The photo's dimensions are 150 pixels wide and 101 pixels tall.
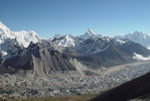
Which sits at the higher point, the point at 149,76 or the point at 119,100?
the point at 149,76

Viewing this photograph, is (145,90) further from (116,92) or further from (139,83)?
(116,92)

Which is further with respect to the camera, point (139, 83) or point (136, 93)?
point (139, 83)

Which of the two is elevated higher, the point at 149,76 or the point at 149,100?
the point at 149,76

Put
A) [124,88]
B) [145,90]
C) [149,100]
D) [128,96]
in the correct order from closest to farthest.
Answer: [149,100]
[145,90]
[128,96]
[124,88]

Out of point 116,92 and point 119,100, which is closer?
point 119,100

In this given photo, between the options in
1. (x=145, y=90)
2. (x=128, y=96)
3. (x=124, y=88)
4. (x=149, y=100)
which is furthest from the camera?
(x=124, y=88)

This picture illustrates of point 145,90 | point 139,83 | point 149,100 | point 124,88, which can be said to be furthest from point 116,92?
point 149,100

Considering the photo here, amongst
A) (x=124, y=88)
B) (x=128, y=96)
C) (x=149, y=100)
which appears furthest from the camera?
(x=124, y=88)

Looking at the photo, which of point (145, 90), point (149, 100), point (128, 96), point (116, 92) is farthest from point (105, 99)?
point (149, 100)

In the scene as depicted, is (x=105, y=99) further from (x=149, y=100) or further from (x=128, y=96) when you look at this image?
(x=149, y=100)
